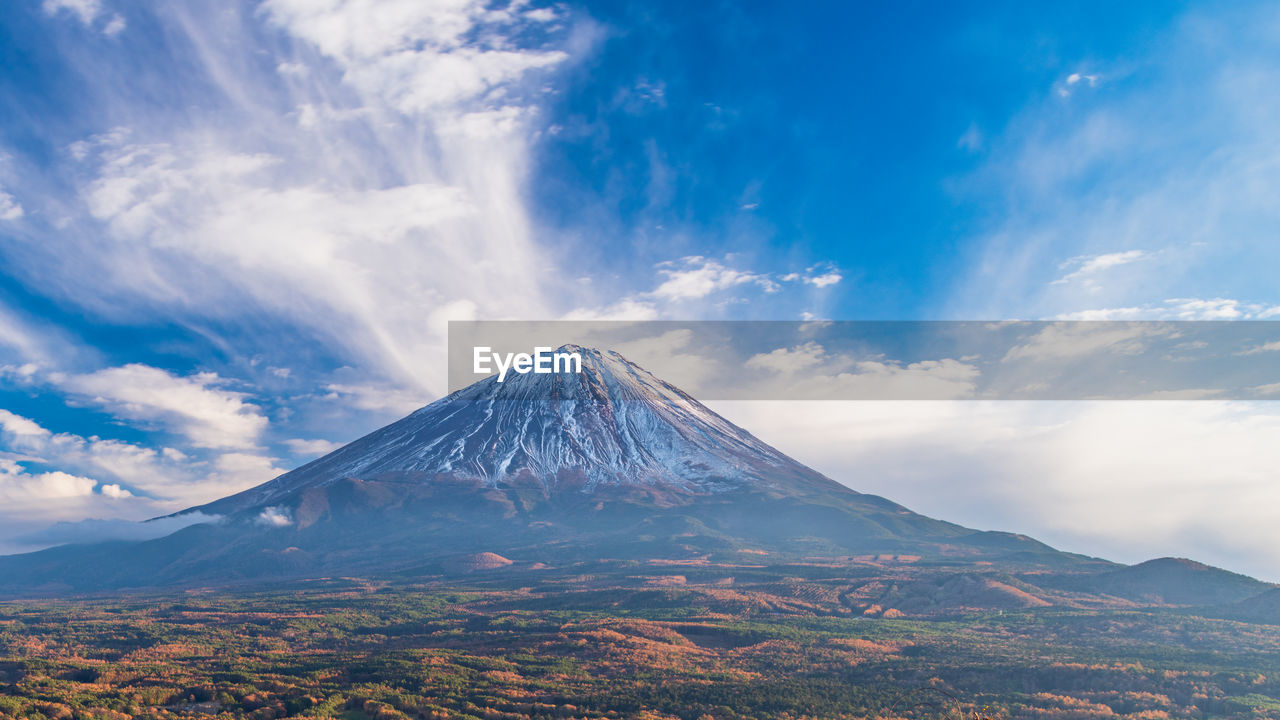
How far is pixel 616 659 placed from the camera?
253 ft

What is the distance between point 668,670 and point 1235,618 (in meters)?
78.0

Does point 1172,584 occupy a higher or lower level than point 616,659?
Result: higher

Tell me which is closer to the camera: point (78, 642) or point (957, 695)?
point (957, 695)

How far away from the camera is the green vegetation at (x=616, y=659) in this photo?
58.8 m

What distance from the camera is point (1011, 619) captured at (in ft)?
340

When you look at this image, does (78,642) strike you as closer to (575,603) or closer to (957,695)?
(575,603)

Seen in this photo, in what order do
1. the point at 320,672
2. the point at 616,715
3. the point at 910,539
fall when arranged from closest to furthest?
1. the point at 616,715
2. the point at 320,672
3. the point at 910,539

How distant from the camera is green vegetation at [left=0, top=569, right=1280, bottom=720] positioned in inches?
2317

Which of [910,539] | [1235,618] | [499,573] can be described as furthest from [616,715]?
[910,539]

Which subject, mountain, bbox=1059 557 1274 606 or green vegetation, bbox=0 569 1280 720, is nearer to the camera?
green vegetation, bbox=0 569 1280 720

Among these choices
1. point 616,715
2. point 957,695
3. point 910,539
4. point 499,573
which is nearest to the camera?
point 616,715

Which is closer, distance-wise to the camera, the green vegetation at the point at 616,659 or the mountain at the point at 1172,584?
the green vegetation at the point at 616,659

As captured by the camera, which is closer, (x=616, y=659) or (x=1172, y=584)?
(x=616, y=659)

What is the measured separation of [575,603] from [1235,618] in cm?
8482
